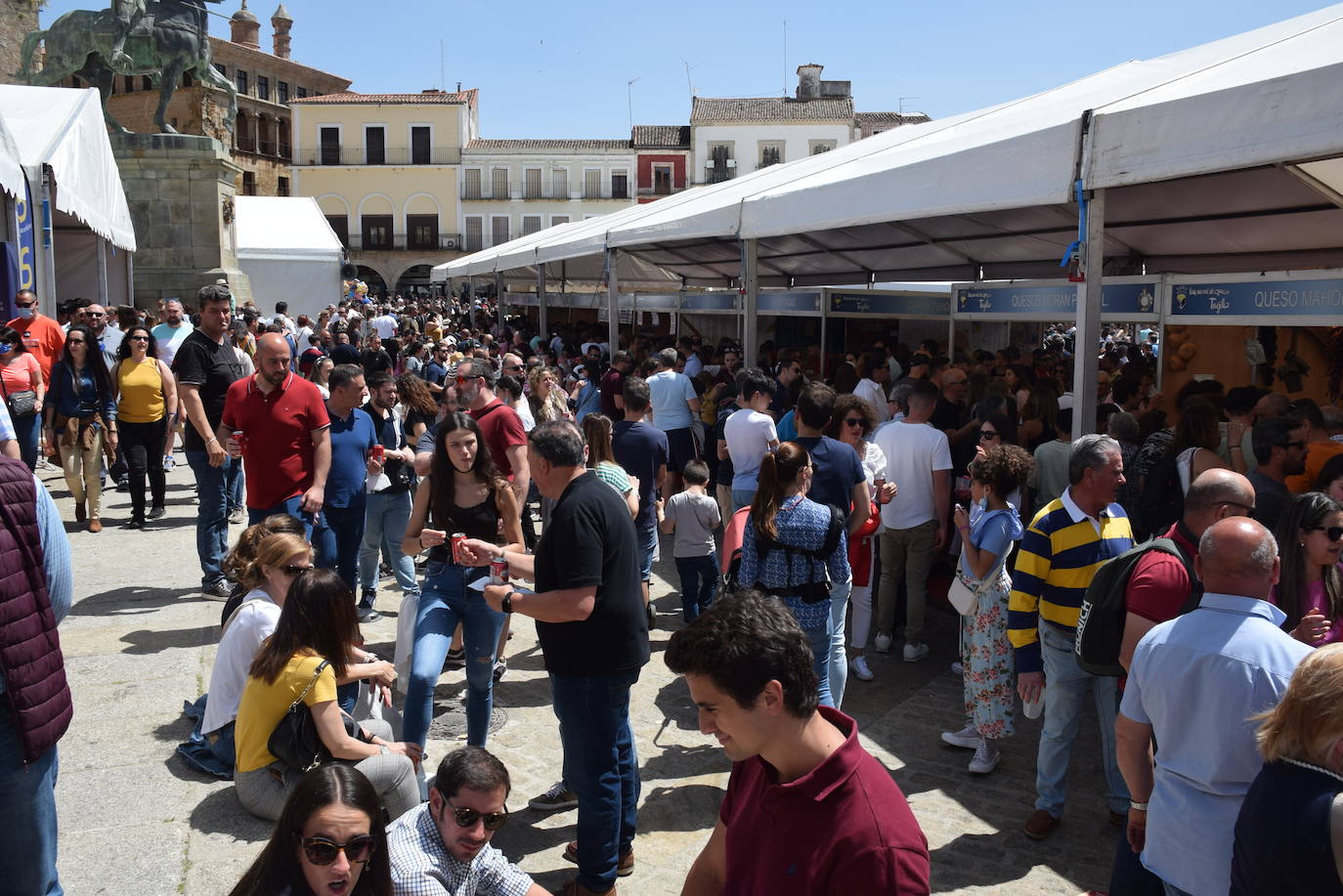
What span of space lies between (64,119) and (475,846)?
1133cm

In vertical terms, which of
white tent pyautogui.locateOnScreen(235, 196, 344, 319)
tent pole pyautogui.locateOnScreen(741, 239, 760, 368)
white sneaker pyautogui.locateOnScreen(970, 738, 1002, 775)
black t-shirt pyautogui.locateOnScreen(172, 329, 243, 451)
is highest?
white tent pyautogui.locateOnScreen(235, 196, 344, 319)

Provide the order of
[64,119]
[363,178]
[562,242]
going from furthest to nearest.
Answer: [363,178]
[562,242]
[64,119]

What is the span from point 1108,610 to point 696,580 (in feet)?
10.2

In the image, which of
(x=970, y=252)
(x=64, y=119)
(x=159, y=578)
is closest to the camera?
(x=159, y=578)

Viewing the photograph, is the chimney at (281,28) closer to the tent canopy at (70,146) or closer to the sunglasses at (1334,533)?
the tent canopy at (70,146)

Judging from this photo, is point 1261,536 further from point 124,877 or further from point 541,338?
point 541,338

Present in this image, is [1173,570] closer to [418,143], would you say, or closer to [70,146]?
[70,146]

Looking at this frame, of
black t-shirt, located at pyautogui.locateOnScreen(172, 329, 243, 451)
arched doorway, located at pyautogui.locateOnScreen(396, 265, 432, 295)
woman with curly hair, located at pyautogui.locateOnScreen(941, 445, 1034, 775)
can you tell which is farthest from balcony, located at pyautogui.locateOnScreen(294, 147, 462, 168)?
woman with curly hair, located at pyautogui.locateOnScreen(941, 445, 1034, 775)

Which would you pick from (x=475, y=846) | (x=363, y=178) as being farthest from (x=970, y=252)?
(x=363, y=178)

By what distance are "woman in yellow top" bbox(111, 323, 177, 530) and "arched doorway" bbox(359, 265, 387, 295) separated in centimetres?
5084

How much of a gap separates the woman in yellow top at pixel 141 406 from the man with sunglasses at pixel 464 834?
6.22 metres

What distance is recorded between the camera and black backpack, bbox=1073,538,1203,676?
3.27 meters

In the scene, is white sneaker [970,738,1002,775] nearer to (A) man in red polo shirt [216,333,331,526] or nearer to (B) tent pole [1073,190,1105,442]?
(B) tent pole [1073,190,1105,442]

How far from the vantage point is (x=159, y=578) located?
22.4ft
